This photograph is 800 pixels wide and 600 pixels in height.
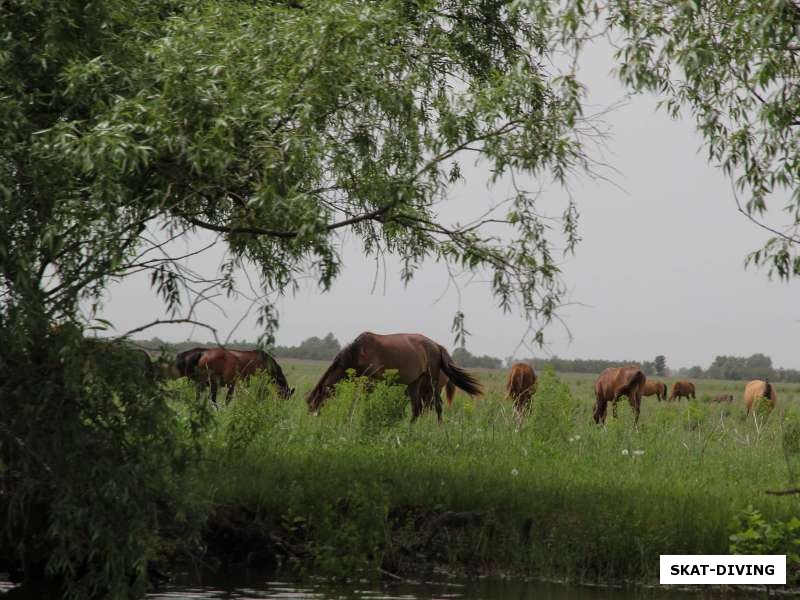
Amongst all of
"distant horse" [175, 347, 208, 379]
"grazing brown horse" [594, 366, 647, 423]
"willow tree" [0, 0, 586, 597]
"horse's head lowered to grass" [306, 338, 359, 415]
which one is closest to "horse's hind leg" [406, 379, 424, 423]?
"horse's head lowered to grass" [306, 338, 359, 415]

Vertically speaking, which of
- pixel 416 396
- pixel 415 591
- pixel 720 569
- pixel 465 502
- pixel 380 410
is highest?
pixel 416 396

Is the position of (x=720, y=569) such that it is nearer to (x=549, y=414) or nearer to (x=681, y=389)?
(x=549, y=414)

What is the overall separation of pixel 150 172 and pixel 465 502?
205 inches

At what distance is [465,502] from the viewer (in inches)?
532

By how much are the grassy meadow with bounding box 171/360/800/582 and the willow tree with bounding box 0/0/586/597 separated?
1.18 metres

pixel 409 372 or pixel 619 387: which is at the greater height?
pixel 409 372

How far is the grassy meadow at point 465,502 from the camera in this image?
12.6 metres

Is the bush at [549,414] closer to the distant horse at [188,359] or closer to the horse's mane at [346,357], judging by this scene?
the horse's mane at [346,357]

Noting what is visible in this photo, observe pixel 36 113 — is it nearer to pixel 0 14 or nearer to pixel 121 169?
pixel 0 14

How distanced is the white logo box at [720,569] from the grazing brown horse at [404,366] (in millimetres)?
9499

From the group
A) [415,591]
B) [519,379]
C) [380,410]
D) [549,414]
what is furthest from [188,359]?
[415,591]

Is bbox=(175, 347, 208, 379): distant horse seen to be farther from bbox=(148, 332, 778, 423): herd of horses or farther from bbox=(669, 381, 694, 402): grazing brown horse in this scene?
bbox=(669, 381, 694, 402): grazing brown horse

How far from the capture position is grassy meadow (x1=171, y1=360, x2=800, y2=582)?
1260cm

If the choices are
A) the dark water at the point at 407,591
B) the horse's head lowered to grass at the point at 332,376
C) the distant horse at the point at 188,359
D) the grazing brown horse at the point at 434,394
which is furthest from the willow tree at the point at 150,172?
the distant horse at the point at 188,359
